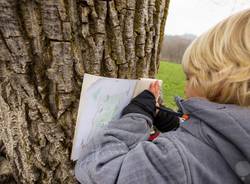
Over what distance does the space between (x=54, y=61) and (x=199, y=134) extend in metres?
0.56

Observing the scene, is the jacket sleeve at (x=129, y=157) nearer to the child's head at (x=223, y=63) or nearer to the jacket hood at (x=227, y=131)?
the jacket hood at (x=227, y=131)

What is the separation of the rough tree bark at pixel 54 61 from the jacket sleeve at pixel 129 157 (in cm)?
14

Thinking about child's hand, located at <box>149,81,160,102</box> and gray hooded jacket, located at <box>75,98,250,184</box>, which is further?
child's hand, located at <box>149,81,160,102</box>

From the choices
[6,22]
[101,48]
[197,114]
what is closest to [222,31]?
[197,114]

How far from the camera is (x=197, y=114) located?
2.88 feet

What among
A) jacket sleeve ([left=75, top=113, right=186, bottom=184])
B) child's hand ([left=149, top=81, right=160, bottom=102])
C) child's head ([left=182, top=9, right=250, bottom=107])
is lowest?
jacket sleeve ([left=75, top=113, right=186, bottom=184])

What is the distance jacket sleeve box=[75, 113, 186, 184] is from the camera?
81 cm

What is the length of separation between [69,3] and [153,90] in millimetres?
526

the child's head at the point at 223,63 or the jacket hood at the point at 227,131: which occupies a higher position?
the child's head at the point at 223,63

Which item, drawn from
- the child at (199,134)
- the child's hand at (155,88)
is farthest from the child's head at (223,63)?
the child's hand at (155,88)

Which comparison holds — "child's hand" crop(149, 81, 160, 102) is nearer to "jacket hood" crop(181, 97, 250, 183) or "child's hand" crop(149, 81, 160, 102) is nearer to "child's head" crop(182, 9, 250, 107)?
"child's head" crop(182, 9, 250, 107)

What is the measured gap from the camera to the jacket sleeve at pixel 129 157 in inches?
31.9

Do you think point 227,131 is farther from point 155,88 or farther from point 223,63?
point 155,88

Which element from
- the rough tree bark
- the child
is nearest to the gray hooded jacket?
the child
